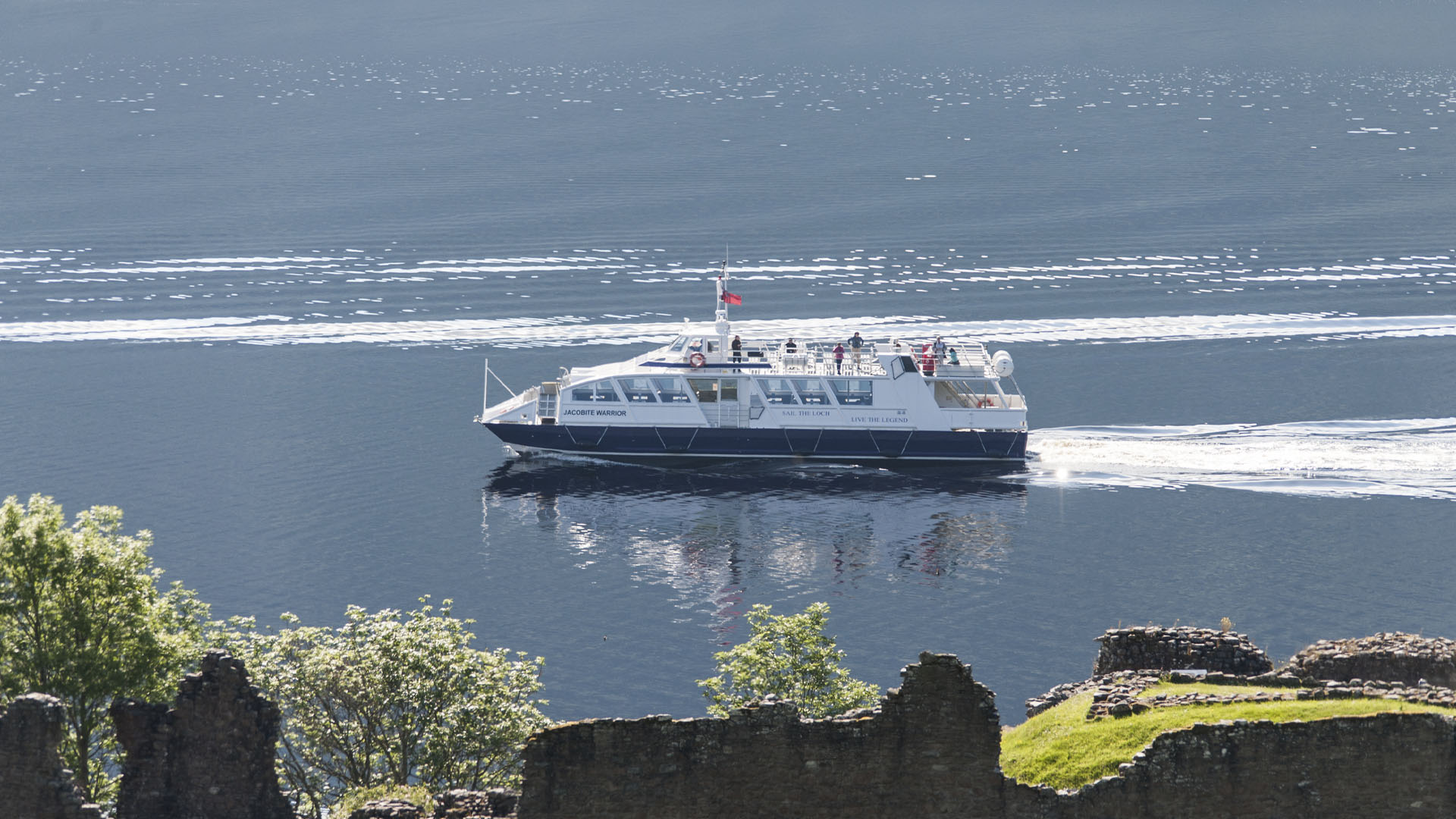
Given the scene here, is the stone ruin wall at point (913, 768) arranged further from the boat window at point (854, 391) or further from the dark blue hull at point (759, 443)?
the boat window at point (854, 391)

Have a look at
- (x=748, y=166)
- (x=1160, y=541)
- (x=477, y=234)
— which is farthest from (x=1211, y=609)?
(x=748, y=166)

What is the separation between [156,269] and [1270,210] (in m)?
101

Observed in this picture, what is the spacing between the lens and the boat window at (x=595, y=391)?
3585 inches

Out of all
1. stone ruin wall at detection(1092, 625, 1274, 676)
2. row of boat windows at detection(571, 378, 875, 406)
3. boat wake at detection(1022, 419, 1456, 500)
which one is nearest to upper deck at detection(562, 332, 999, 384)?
row of boat windows at detection(571, 378, 875, 406)

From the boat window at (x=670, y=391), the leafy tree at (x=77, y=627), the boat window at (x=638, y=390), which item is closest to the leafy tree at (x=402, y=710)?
the leafy tree at (x=77, y=627)

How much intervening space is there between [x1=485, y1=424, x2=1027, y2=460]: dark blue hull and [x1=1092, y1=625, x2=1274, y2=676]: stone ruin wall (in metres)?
57.0

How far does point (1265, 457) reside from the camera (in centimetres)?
8681

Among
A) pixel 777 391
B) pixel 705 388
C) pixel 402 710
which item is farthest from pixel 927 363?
pixel 402 710

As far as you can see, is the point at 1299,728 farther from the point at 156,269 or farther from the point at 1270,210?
the point at 1270,210

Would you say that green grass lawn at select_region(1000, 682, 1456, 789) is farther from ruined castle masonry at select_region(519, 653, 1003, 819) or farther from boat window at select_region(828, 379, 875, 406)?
boat window at select_region(828, 379, 875, 406)

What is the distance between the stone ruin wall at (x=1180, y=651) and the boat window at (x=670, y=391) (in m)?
60.0

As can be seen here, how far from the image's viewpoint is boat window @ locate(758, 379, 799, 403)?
299 feet

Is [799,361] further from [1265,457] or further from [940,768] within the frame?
[940,768]

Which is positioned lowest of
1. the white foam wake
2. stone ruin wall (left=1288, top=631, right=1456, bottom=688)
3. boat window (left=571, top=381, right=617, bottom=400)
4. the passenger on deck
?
stone ruin wall (left=1288, top=631, right=1456, bottom=688)
